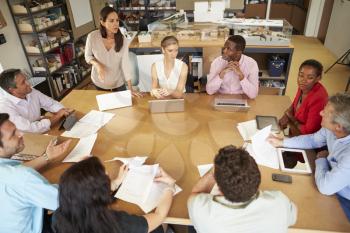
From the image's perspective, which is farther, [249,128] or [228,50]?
[228,50]

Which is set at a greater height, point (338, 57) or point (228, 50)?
point (228, 50)

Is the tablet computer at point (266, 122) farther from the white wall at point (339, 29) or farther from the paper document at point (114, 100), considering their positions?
the white wall at point (339, 29)

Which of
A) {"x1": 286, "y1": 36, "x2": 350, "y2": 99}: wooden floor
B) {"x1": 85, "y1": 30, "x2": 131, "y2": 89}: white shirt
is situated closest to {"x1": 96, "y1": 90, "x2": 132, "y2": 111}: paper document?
{"x1": 85, "y1": 30, "x2": 131, "y2": 89}: white shirt

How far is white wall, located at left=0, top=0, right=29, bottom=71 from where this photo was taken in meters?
3.22

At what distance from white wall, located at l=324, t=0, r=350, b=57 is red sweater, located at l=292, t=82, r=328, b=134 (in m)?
3.75

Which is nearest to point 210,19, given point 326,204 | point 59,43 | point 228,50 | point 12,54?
point 228,50

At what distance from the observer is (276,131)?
1.69 m

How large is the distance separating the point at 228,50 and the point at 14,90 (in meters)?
1.64

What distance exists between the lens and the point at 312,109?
1769mm

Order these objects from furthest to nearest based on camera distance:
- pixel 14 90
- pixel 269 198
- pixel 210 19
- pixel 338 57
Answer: pixel 338 57
pixel 210 19
pixel 14 90
pixel 269 198

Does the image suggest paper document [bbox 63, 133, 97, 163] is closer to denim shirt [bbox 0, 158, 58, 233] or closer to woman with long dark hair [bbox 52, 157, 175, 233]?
denim shirt [bbox 0, 158, 58, 233]

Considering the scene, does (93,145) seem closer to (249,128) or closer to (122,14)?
(249,128)

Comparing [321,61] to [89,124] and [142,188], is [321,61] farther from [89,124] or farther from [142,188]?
[142,188]

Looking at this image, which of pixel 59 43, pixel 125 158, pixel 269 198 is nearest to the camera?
pixel 269 198
